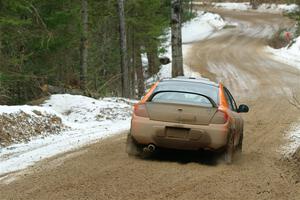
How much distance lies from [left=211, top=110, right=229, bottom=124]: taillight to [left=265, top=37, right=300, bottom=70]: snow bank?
2625 cm

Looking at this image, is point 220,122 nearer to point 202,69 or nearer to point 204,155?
point 204,155

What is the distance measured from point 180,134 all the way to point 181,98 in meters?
0.82

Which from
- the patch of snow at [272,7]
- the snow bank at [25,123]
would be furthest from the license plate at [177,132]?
the patch of snow at [272,7]

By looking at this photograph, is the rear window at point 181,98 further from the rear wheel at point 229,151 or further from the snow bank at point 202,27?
the snow bank at point 202,27

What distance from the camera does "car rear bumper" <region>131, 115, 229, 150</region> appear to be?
32.0ft

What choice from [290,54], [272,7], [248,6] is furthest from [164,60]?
[248,6]

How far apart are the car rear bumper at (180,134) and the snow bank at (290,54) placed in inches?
1043

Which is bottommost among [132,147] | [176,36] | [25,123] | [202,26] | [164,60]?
[202,26]

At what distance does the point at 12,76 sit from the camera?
56.6 feet

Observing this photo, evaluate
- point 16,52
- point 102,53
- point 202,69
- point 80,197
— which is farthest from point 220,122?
point 202,69

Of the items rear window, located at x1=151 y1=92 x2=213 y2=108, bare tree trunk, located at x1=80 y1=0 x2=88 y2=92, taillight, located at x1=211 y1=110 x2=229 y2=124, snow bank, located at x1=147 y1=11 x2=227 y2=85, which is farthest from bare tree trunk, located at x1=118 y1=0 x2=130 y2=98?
snow bank, located at x1=147 y1=11 x2=227 y2=85

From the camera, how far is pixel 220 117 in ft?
32.4

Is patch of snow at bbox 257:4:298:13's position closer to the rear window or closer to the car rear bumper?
the rear window

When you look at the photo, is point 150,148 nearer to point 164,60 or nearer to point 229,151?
point 229,151
